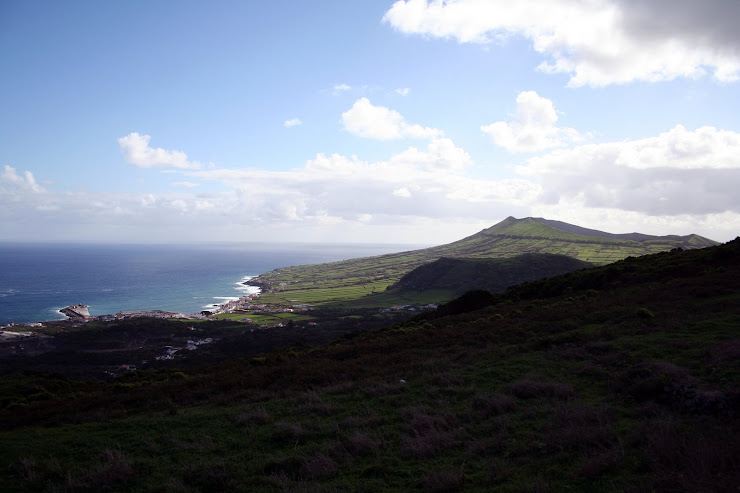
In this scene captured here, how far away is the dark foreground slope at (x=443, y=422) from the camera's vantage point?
22.9 feet

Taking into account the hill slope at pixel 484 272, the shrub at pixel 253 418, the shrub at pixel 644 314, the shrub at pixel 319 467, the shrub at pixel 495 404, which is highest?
the shrub at pixel 644 314

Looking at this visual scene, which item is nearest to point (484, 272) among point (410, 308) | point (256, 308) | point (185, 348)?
point (410, 308)

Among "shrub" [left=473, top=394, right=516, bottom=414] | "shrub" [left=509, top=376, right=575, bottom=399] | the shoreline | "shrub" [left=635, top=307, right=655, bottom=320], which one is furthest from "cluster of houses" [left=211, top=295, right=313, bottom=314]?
"shrub" [left=473, top=394, right=516, bottom=414]

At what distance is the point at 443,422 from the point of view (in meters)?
9.70

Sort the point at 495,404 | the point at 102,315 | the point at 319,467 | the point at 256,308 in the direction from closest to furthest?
the point at 319,467 → the point at 495,404 → the point at 102,315 → the point at 256,308

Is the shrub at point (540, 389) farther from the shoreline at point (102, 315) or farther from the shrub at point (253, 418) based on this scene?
the shoreline at point (102, 315)

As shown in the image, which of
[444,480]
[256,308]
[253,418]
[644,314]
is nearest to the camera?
[444,480]

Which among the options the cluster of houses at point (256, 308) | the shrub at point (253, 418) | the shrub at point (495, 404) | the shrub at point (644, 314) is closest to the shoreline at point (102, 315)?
the cluster of houses at point (256, 308)

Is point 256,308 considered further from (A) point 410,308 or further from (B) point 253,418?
(B) point 253,418

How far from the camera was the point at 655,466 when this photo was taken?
619 cm

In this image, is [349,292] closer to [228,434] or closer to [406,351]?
[406,351]

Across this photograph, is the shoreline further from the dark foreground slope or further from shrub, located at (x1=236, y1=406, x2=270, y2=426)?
shrub, located at (x1=236, y1=406, x2=270, y2=426)

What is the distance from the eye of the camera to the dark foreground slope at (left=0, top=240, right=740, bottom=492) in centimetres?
697

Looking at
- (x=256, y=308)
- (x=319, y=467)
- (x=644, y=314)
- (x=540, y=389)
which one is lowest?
(x=256, y=308)
